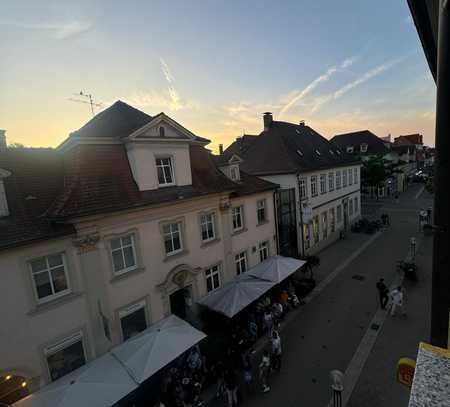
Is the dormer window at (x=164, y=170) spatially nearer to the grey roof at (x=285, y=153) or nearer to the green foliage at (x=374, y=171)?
the grey roof at (x=285, y=153)

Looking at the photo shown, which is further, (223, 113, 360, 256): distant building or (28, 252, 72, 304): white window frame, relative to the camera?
(223, 113, 360, 256): distant building

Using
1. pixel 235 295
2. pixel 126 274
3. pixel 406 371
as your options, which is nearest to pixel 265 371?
pixel 235 295

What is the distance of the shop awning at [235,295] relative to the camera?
417 inches

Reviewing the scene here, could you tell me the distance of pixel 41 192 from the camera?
8.32 meters

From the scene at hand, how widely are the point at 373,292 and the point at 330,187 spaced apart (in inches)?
448

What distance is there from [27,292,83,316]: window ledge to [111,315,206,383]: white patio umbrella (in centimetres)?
223

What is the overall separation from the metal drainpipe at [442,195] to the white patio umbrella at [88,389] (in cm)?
788

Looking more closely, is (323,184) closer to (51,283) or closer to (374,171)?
(374,171)

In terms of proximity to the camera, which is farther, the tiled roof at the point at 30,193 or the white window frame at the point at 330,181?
the white window frame at the point at 330,181

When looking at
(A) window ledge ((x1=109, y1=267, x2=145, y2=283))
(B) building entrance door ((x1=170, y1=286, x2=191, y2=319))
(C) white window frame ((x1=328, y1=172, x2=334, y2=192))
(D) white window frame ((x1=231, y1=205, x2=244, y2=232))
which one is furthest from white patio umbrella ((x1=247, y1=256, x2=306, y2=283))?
(C) white window frame ((x1=328, y1=172, x2=334, y2=192))

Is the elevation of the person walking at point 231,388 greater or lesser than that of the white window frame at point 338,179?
lesser

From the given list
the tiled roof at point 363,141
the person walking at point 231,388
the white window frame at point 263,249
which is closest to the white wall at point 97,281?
the white window frame at point 263,249

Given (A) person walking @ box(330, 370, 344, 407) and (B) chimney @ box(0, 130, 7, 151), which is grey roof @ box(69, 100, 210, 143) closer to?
(B) chimney @ box(0, 130, 7, 151)

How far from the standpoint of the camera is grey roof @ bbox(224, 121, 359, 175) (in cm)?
1898
